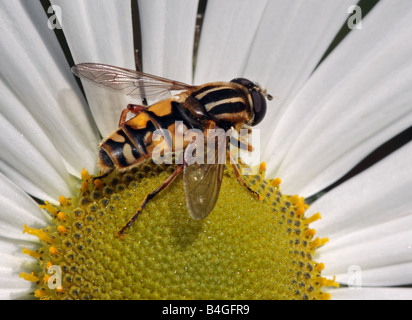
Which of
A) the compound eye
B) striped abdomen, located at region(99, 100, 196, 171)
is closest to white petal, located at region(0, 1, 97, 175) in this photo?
striped abdomen, located at region(99, 100, 196, 171)

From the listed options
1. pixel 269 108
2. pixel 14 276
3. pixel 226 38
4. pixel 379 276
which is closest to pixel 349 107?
pixel 269 108

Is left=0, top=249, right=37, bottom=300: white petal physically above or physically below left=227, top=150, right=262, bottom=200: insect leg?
below

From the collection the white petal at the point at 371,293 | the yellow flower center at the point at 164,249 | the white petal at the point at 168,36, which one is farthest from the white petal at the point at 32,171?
the white petal at the point at 371,293

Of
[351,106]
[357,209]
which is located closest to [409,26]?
[351,106]

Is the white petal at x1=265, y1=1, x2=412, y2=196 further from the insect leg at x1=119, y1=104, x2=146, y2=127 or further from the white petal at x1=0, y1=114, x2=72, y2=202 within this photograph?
the white petal at x1=0, y1=114, x2=72, y2=202

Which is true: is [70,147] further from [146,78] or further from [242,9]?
[242,9]

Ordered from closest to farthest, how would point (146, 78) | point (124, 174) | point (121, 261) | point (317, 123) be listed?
point (121, 261), point (124, 174), point (146, 78), point (317, 123)
